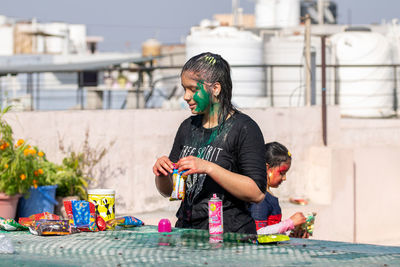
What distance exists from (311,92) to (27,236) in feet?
25.9

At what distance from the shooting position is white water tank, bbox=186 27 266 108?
13656 millimetres

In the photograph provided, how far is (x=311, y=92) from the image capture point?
10664 mm

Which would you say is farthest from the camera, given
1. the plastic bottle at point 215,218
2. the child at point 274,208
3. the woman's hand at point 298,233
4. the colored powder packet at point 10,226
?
the woman's hand at point 298,233

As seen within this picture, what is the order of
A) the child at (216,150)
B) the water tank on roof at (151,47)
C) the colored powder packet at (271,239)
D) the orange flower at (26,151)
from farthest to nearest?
the water tank on roof at (151,47) → the orange flower at (26,151) → the child at (216,150) → the colored powder packet at (271,239)

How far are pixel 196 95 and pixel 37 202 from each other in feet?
14.3

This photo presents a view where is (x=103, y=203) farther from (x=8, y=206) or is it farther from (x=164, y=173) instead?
(x=8, y=206)

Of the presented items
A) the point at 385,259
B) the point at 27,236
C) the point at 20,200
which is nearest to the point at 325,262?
the point at 385,259

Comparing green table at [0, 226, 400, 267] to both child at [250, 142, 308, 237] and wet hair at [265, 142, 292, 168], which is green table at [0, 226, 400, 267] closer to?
child at [250, 142, 308, 237]

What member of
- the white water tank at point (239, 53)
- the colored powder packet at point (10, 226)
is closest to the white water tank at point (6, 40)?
the white water tank at point (239, 53)

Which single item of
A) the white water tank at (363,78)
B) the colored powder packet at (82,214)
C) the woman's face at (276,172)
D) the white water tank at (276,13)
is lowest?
the colored powder packet at (82,214)

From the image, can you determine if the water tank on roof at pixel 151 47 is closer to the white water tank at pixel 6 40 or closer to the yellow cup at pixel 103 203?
the white water tank at pixel 6 40

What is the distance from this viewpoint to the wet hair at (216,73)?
321 centimetres

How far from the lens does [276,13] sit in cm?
2056

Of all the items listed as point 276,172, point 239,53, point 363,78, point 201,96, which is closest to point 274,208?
point 276,172
